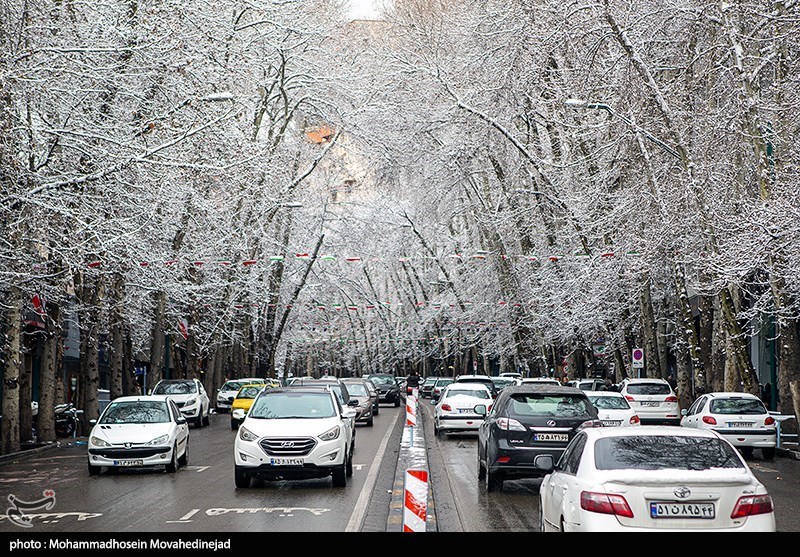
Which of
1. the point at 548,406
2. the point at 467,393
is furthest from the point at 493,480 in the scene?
the point at 467,393

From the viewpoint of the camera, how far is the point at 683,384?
39281 mm

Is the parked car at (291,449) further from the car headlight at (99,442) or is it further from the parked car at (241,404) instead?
the parked car at (241,404)

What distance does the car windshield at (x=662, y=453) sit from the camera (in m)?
9.04

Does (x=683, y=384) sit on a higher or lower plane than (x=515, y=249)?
lower

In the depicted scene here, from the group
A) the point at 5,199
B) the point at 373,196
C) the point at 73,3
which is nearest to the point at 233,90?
the point at 73,3

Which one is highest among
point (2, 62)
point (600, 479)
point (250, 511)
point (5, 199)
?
point (2, 62)

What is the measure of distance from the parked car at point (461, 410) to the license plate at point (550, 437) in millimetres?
13115

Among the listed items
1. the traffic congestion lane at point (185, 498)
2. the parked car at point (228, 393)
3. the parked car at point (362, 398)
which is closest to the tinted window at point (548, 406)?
the traffic congestion lane at point (185, 498)

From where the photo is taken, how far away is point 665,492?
8.62 meters

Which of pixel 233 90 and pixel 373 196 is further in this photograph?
pixel 373 196

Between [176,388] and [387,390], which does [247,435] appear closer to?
[176,388]

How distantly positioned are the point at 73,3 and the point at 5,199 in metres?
4.90

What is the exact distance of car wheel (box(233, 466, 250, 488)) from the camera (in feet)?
57.3
